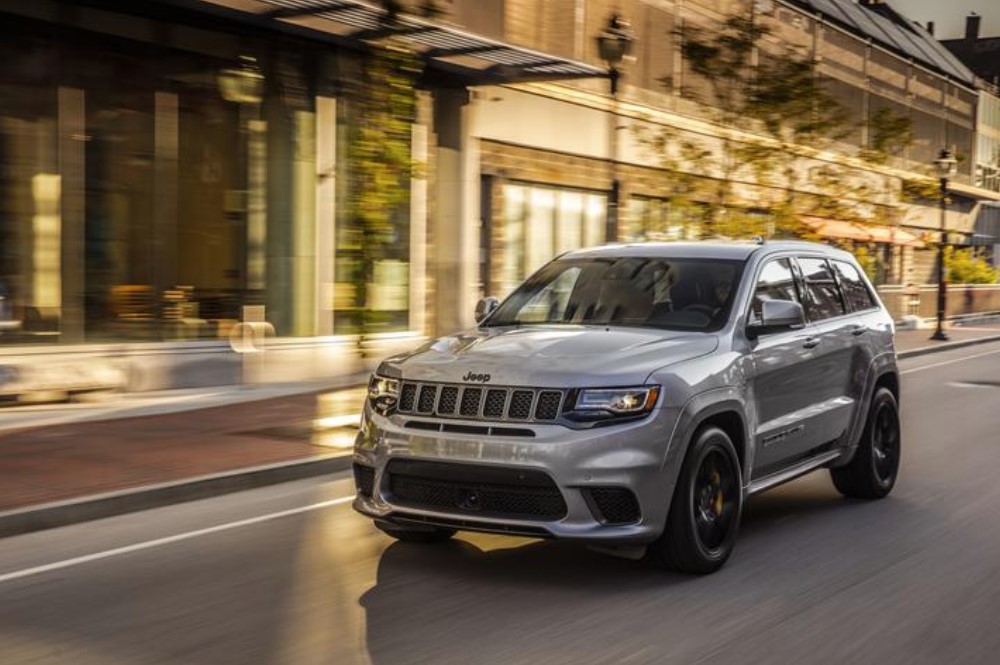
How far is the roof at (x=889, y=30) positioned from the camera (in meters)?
42.8

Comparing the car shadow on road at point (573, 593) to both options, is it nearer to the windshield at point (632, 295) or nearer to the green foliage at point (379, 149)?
the windshield at point (632, 295)

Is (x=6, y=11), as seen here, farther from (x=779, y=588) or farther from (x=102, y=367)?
(x=779, y=588)

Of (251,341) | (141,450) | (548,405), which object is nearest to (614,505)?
(548,405)

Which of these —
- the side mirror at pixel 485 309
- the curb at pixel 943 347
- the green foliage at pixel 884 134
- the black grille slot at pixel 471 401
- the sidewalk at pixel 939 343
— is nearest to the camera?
the black grille slot at pixel 471 401

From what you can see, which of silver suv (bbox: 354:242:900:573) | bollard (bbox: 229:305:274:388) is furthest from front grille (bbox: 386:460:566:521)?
bollard (bbox: 229:305:274:388)

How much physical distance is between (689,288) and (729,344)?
1.80ft

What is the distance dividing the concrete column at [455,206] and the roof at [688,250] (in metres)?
15.0

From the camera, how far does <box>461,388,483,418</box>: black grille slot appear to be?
660 cm

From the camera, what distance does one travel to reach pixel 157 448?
11.5m

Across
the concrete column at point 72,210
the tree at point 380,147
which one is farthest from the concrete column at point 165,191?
the tree at point 380,147

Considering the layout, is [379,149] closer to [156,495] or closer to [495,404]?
[156,495]

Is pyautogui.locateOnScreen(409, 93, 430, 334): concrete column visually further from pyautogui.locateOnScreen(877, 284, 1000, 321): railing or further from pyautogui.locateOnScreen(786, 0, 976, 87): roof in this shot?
pyautogui.locateOnScreen(786, 0, 976, 87): roof

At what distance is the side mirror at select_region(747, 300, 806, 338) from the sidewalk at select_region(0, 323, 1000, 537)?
4.17 meters

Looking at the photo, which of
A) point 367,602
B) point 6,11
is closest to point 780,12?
point 6,11
